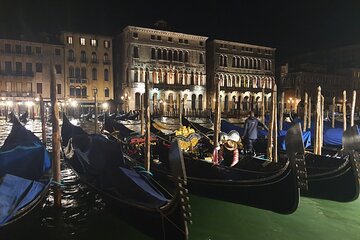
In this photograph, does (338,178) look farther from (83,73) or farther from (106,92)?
(83,73)

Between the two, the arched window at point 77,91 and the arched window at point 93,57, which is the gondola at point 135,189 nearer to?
the arched window at point 77,91

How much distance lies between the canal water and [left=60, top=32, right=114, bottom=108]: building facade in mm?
24889

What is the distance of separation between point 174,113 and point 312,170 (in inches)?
837

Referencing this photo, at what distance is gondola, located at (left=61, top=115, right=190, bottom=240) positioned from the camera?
142 inches

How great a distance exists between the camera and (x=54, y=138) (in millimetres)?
5172

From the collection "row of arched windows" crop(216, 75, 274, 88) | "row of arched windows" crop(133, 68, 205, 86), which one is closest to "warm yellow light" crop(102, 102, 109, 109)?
"row of arched windows" crop(133, 68, 205, 86)

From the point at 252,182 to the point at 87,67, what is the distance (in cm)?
2712

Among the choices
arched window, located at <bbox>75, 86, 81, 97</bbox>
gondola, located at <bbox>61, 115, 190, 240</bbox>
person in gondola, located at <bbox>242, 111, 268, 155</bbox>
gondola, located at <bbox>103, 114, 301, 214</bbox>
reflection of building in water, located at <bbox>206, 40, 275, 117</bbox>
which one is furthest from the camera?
reflection of building in water, located at <bbox>206, 40, 275, 117</bbox>

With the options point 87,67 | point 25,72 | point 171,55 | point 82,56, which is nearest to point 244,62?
point 171,55

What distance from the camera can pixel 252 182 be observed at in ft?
17.1

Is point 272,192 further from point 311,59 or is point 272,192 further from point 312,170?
point 311,59

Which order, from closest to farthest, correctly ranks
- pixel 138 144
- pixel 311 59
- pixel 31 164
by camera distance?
pixel 31 164
pixel 138 144
pixel 311 59

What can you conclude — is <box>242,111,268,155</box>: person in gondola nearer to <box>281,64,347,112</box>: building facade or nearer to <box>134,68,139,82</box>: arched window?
<box>134,68,139,82</box>: arched window

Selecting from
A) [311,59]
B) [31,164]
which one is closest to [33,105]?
[31,164]
